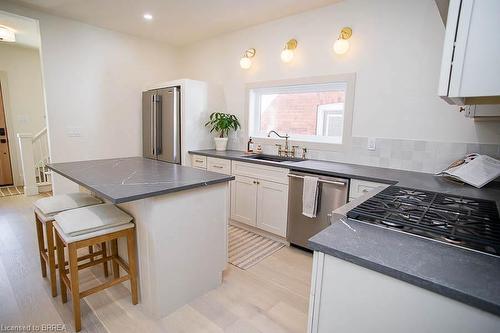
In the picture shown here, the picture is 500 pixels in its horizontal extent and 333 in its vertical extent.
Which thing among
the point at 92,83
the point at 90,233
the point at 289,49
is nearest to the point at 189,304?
the point at 90,233

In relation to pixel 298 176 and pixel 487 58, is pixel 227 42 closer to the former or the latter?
pixel 298 176

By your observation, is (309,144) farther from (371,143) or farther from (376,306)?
(376,306)

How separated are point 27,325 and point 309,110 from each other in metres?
3.20

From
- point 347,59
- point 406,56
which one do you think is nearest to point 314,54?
point 347,59

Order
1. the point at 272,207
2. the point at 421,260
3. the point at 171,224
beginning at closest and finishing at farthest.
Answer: the point at 421,260 → the point at 171,224 → the point at 272,207

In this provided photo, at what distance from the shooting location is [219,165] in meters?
3.40

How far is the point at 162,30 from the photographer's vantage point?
382 cm

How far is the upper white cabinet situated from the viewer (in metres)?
0.81

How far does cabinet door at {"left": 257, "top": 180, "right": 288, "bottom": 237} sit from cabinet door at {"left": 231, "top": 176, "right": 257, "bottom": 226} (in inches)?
2.9

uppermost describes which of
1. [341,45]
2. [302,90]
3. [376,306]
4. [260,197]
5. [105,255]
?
[341,45]

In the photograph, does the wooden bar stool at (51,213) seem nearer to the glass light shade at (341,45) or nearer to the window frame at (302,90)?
the window frame at (302,90)

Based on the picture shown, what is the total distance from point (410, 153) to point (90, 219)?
8.82ft

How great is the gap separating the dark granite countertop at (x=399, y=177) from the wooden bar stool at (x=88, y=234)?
1580 mm

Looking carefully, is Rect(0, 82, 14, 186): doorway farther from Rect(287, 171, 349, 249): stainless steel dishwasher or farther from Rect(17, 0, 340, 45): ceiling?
Rect(287, 171, 349, 249): stainless steel dishwasher
